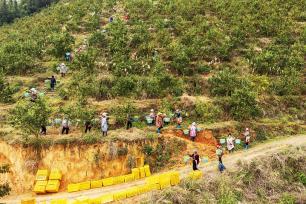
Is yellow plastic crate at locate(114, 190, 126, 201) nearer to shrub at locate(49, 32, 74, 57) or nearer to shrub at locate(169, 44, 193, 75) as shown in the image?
shrub at locate(169, 44, 193, 75)

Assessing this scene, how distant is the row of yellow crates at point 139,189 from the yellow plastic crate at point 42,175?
2693 mm

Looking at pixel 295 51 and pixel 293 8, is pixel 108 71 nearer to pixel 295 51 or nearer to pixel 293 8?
pixel 295 51

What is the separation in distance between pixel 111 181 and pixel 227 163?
6.57 meters

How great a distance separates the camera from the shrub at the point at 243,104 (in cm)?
3011

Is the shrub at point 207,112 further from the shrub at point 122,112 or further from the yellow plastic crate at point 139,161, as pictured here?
the yellow plastic crate at point 139,161

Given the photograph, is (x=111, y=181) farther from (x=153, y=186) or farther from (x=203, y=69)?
(x=203, y=69)

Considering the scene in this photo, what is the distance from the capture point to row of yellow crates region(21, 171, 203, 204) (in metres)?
21.4

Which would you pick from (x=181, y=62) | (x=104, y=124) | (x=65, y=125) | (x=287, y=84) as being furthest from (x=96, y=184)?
(x=287, y=84)

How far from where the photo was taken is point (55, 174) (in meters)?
24.8

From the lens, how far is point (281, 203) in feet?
76.7

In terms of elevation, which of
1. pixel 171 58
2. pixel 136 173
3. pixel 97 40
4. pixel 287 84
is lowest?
pixel 136 173

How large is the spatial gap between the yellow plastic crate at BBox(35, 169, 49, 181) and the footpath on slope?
3.31 feet

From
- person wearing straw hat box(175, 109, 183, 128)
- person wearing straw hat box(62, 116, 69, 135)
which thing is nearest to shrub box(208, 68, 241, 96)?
person wearing straw hat box(175, 109, 183, 128)

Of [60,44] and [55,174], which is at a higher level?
[60,44]
